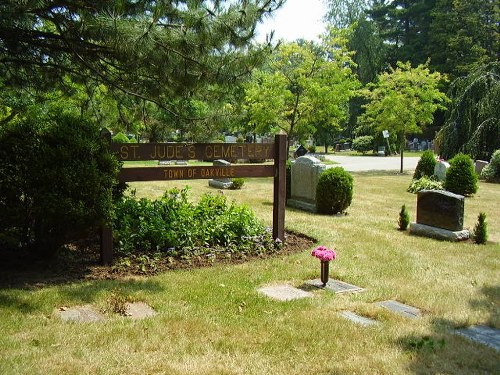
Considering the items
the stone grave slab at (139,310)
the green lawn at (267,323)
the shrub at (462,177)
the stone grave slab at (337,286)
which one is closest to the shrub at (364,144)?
the shrub at (462,177)

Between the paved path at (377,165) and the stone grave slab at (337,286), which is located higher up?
the paved path at (377,165)

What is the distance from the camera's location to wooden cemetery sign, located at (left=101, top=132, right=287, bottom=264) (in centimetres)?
601

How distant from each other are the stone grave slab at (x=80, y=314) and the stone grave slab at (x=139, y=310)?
26 cm

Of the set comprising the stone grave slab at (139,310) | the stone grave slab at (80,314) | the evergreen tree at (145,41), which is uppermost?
the evergreen tree at (145,41)

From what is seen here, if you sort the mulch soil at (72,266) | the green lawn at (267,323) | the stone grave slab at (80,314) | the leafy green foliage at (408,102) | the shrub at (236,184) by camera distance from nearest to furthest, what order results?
the green lawn at (267,323)
the stone grave slab at (80,314)
the mulch soil at (72,266)
the shrub at (236,184)
the leafy green foliage at (408,102)

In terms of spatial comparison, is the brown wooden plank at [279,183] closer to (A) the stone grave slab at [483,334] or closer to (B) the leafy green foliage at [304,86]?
(A) the stone grave slab at [483,334]

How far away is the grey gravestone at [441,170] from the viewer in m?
16.0

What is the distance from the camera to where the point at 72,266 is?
590 centimetres

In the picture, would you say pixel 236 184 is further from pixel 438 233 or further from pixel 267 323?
pixel 267 323

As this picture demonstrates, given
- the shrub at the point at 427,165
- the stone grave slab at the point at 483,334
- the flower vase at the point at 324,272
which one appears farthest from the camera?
the shrub at the point at 427,165

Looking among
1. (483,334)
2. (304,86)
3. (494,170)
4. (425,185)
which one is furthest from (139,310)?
(494,170)

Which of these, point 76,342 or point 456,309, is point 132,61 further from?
point 456,309

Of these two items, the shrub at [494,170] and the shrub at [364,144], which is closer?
the shrub at [494,170]

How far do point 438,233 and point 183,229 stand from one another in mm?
4625
